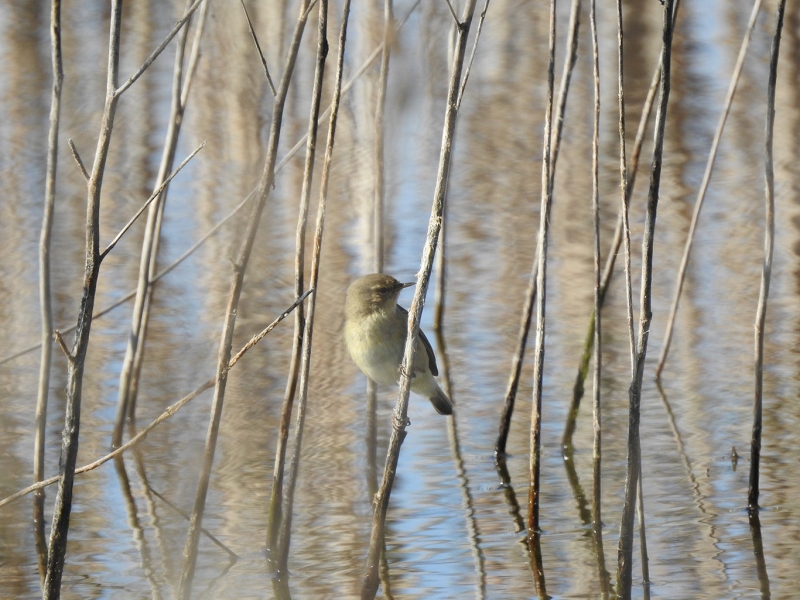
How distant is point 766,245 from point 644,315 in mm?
1117

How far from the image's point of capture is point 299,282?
3748mm

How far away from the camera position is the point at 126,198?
8977 millimetres

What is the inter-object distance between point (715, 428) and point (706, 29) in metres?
8.69

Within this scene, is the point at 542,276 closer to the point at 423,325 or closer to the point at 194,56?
the point at 194,56

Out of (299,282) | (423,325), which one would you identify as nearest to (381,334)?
(299,282)

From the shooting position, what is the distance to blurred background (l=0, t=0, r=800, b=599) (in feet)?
14.1

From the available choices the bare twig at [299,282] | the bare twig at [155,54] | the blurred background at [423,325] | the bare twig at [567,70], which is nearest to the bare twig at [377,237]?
the blurred background at [423,325]

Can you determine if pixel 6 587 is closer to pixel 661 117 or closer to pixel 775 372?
pixel 661 117

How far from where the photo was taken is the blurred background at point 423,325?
14.1ft

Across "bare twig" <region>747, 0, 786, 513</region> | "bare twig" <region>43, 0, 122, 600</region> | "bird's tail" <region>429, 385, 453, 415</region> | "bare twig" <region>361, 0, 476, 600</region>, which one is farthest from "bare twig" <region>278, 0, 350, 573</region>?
"bare twig" <region>747, 0, 786, 513</region>

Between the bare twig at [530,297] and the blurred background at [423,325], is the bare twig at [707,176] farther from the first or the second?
the bare twig at [530,297]

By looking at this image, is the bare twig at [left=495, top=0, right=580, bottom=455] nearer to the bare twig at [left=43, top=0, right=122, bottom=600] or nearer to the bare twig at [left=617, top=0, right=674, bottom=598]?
the bare twig at [left=617, top=0, right=674, bottom=598]

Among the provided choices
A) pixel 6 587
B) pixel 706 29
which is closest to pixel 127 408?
pixel 6 587

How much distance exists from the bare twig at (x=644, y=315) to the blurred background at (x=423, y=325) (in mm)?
592
